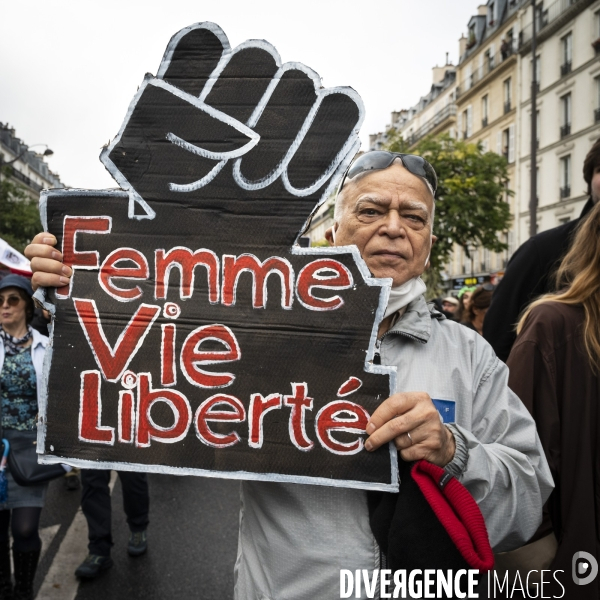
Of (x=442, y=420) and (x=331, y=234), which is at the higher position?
(x=331, y=234)

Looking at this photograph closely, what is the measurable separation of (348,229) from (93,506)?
117 inches

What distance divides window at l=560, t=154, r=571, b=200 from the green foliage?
23.8 m

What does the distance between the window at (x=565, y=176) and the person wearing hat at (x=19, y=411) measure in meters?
28.0

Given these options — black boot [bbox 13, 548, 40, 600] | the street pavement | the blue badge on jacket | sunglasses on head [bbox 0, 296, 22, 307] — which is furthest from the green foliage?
the blue badge on jacket

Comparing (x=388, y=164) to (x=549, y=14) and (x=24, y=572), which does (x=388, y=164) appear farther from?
(x=549, y=14)

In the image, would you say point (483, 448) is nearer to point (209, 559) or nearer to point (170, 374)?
point (170, 374)

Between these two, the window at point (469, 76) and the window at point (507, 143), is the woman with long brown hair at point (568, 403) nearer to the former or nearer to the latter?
the window at point (507, 143)

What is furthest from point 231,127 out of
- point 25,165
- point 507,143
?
point 25,165

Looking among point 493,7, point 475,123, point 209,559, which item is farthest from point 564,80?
point 209,559

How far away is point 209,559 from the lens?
3.85 metres

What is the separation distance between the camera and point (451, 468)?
1.32 metres

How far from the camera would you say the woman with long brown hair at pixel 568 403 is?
179 cm

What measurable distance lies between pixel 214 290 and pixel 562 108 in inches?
1230

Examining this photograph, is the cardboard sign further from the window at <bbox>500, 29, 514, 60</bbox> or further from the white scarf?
the window at <bbox>500, 29, 514, 60</bbox>
